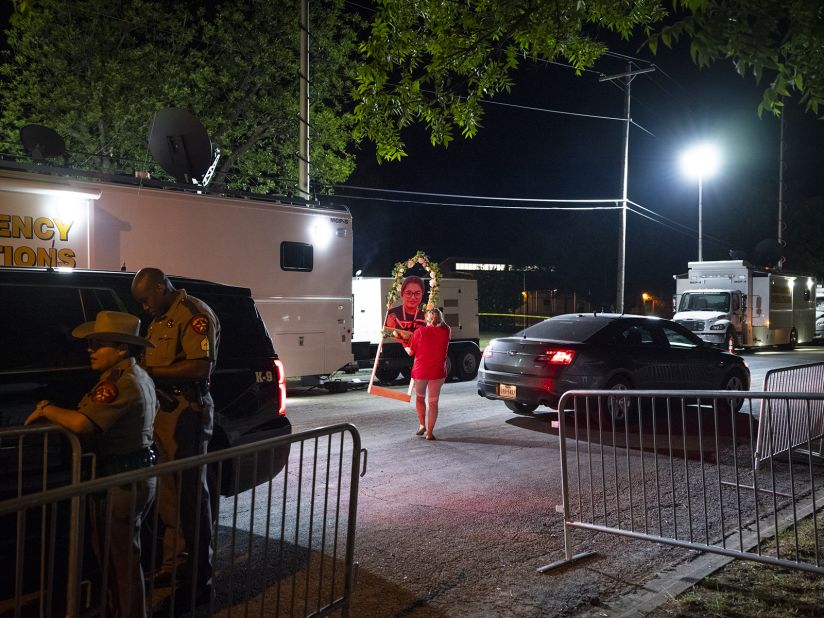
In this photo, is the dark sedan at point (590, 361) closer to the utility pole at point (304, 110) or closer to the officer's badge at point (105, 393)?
the officer's badge at point (105, 393)

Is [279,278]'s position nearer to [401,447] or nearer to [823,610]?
[401,447]

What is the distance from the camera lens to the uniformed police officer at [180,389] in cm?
471

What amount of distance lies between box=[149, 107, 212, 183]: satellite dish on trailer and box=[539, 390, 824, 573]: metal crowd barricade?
286 inches

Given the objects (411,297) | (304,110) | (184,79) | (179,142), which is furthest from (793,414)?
(184,79)

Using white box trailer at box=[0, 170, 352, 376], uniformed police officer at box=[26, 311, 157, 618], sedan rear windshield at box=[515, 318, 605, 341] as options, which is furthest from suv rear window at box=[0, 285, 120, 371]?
sedan rear windshield at box=[515, 318, 605, 341]

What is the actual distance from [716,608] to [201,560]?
304cm

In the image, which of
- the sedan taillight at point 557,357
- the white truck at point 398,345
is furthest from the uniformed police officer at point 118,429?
the white truck at point 398,345

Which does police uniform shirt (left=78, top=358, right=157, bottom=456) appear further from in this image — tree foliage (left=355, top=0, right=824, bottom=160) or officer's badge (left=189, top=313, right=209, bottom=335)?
tree foliage (left=355, top=0, right=824, bottom=160)

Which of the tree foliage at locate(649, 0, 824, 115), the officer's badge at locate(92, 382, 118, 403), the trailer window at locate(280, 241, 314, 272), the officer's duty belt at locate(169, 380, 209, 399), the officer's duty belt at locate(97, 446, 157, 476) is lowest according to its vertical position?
the officer's duty belt at locate(97, 446, 157, 476)

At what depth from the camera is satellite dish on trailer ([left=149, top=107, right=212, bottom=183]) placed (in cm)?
1255

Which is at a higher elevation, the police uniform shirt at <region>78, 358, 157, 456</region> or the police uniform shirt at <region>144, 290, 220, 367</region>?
the police uniform shirt at <region>144, 290, 220, 367</region>

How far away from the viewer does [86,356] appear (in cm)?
480

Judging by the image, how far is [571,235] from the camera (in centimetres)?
5031

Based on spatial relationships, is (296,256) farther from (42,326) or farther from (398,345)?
(42,326)
